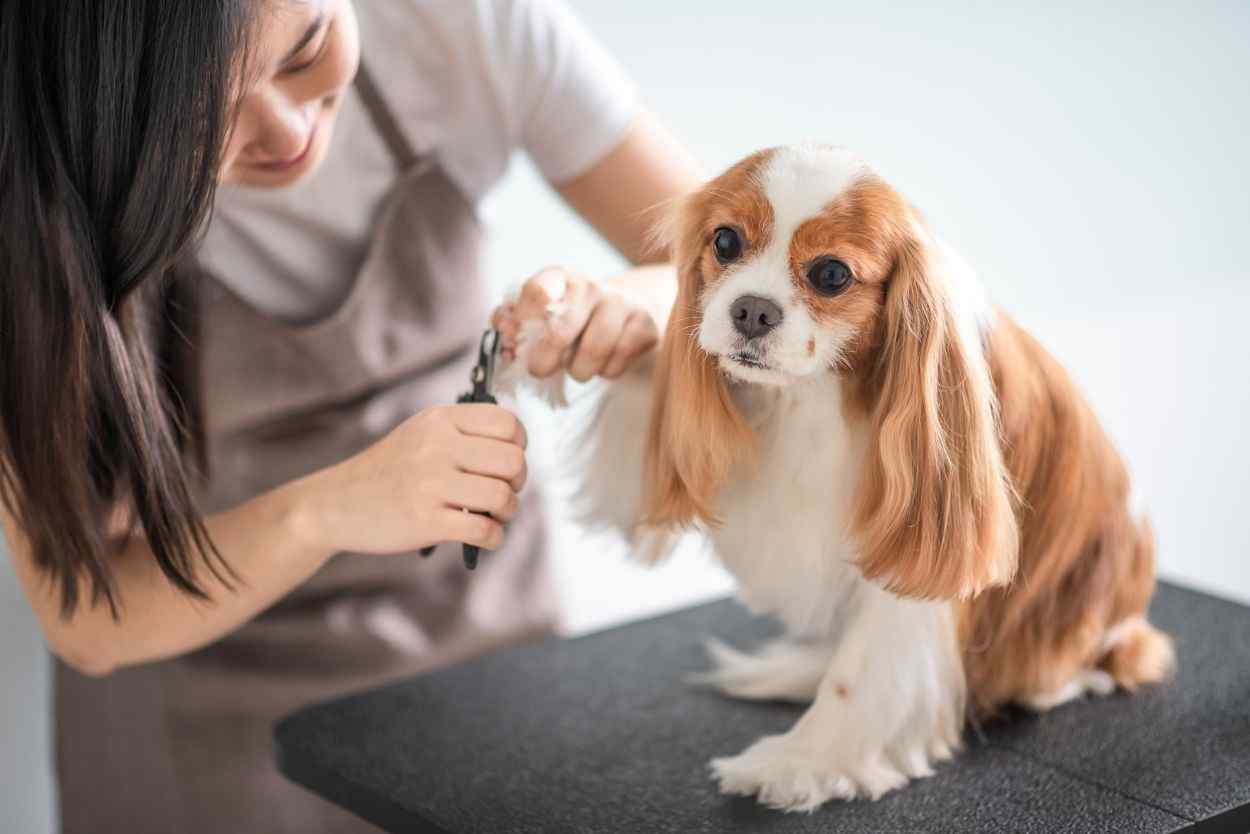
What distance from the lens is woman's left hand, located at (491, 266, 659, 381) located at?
0.96 metres

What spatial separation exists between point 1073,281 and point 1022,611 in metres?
1.33

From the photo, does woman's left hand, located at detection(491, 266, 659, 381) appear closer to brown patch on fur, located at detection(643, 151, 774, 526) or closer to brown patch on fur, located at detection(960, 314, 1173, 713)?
brown patch on fur, located at detection(643, 151, 774, 526)

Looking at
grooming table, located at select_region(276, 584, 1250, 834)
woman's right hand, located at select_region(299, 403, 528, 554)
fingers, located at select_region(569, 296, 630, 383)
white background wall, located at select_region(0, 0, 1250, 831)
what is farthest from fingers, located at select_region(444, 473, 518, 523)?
white background wall, located at select_region(0, 0, 1250, 831)

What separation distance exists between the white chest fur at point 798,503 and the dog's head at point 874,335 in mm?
25

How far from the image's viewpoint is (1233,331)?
88.8 inches

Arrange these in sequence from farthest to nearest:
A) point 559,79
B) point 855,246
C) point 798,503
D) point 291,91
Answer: point 559,79
point 291,91
point 798,503
point 855,246

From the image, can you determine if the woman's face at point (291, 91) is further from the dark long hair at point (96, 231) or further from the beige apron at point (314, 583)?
the beige apron at point (314, 583)

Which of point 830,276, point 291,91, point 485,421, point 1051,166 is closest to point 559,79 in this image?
point 291,91

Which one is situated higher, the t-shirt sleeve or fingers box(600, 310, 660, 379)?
the t-shirt sleeve

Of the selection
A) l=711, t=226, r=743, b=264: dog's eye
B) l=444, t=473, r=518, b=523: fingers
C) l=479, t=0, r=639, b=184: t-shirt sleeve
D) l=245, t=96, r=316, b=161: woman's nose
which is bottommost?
l=444, t=473, r=518, b=523: fingers

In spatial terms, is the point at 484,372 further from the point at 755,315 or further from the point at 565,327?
the point at 755,315

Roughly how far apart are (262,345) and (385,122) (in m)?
0.24

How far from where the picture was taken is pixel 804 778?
3.01 ft

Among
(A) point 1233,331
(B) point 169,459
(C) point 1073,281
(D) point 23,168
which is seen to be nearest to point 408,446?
(B) point 169,459
